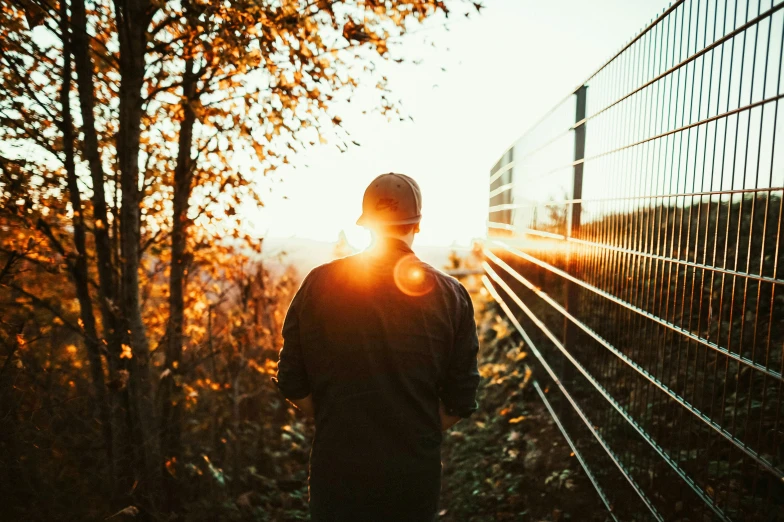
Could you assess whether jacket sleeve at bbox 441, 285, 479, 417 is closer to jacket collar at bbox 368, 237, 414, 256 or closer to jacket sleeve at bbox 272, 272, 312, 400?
jacket collar at bbox 368, 237, 414, 256

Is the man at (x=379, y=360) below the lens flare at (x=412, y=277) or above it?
below

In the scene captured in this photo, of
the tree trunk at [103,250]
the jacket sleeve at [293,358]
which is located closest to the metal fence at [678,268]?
the jacket sleeve at [293,358]

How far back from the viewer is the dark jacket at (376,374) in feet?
7.23

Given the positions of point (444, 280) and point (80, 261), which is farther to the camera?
point (80, 261)

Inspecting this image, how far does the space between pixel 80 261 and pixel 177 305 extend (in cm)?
148

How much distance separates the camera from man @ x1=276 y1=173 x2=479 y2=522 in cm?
221

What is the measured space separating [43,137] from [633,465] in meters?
4.18

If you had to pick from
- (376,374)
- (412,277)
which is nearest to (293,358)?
(376,374)

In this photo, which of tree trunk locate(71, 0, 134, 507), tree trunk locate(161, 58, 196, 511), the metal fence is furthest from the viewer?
tree trunk locate(161, 58, 196, 511)

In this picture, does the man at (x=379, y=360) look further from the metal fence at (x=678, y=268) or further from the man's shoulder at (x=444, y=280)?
the metal fence at (x=678, y=268)

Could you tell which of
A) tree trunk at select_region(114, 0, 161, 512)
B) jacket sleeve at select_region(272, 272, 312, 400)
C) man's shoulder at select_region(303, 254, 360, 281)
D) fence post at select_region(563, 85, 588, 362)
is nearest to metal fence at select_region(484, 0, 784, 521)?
fence post at select_region(563, 85, 588, 362)

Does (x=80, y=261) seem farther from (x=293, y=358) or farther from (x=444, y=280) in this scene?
(x=444, y=280)

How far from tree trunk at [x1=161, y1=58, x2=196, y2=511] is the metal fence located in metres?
3.22

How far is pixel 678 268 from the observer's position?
2.70 meters
